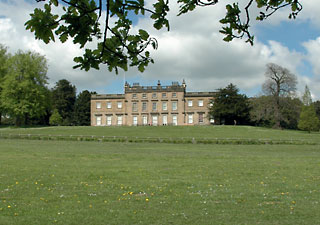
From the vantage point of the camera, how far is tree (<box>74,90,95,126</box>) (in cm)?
8475

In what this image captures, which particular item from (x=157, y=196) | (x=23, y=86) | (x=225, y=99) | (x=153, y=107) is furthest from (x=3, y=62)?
(x=157, y=196)

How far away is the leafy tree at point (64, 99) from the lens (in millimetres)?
86312

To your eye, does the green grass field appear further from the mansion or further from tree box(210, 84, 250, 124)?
the mansion

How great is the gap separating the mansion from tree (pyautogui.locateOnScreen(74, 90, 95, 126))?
7123 millimetres

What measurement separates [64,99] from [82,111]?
24.8ft

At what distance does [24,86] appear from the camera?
59.5 metres

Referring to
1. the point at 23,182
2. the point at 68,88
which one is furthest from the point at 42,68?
the point at 23,182

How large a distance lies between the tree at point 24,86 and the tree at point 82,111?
18.8 metres

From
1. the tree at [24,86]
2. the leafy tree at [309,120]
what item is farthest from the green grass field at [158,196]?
the tree at [24,86]

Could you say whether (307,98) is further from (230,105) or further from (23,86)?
(23,86)

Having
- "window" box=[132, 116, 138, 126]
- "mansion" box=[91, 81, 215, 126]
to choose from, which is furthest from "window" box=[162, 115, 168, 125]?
"window" box=[132, 116, 138, 126]

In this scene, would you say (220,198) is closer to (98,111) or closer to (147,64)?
(147,64)

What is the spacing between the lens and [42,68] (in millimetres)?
66125

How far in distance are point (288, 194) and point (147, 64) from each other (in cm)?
756
